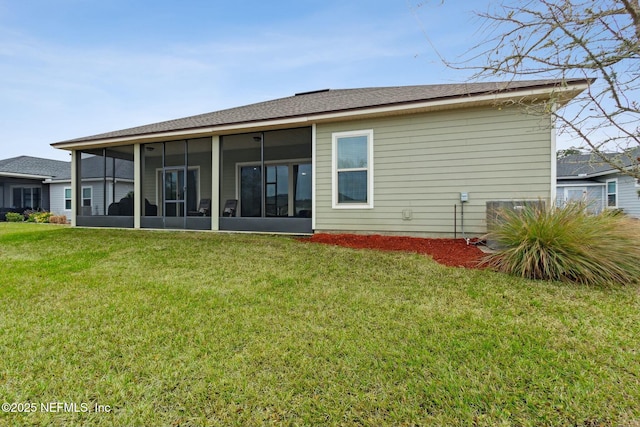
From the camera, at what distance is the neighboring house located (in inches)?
711

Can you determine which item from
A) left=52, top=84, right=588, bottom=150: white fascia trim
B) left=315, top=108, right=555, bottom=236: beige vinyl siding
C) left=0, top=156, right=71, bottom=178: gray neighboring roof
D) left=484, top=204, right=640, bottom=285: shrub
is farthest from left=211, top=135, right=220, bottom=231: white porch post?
left=0, top=156, right=71, bottom=178: gray neighboring roof

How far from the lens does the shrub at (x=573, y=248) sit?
381 centimetres

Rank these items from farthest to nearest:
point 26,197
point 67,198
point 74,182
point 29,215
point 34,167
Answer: point 34,167
point 26,197
point 67,198
point 29,215
point 74,182

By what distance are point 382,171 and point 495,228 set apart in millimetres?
2789

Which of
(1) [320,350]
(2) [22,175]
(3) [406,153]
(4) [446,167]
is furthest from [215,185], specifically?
(2) [22,175]

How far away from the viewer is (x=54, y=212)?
60.0ft

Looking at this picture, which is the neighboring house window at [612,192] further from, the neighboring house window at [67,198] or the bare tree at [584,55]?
the neighboring house window at [67,198]

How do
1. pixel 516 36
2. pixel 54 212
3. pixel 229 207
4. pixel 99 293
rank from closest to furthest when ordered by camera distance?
pixel 516 36 → pixel 99 293 → pixel 229 207 → pixel 54 212

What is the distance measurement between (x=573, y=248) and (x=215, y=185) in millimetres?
8311

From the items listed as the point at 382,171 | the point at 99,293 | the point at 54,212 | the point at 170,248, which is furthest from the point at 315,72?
the point at 54,212

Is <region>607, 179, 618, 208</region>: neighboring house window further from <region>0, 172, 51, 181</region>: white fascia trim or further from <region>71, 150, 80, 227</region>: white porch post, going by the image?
<region>0, 172, 51, 181</region>: white fascia trim

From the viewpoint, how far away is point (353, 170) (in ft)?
24.0

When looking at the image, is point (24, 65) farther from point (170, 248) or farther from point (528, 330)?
point (528, 330)

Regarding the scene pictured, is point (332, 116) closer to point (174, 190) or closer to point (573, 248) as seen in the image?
point (573, 248)
